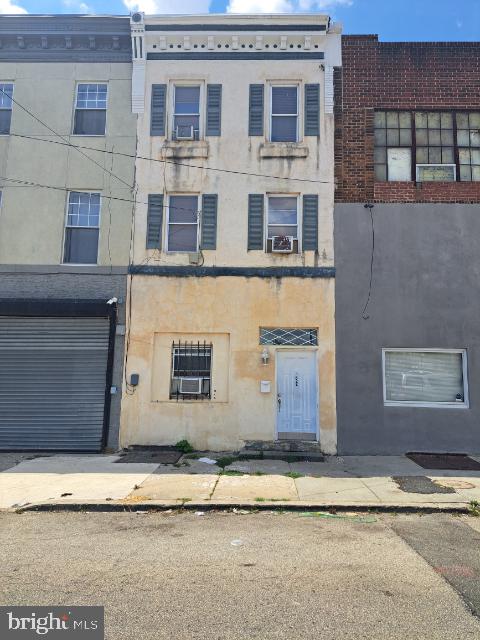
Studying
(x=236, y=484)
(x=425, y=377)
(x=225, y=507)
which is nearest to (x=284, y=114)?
(x=425, y=377)

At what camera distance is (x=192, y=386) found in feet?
38.5

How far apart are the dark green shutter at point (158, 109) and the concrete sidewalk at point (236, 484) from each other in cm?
861

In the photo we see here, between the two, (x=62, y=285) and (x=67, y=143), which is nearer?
(x=62, y=285)

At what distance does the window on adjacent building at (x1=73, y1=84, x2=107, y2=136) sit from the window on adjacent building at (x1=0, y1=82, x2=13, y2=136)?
1896 mm

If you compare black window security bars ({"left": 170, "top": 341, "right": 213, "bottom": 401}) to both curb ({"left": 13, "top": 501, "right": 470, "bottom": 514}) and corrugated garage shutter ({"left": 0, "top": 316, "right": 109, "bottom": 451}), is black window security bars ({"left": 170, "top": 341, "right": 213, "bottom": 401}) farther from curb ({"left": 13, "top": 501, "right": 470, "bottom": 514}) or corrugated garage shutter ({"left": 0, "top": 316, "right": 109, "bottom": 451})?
curb ({"left": 13, "top": 501, "right": 470, "bottom": 514})

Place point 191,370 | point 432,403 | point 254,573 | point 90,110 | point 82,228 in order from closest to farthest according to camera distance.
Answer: point 254,573
point 432,403
point 191,370
point 82,228
point 90,110

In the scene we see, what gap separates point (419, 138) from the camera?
12.6 meters

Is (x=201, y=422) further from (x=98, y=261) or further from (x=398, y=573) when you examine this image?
(x=398, y=573)

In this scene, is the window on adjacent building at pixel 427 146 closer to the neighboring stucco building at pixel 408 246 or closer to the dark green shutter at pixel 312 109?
the neighboring stucco building at pixel 408 246

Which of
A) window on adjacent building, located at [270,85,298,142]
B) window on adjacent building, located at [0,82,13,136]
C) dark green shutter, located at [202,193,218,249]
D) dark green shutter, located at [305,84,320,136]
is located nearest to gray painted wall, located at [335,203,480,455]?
dark green shutter, located at [305,84,320,136]

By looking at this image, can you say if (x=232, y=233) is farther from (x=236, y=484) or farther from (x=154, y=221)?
(x=236, y=484)

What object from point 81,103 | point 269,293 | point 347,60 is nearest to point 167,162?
point 81,103

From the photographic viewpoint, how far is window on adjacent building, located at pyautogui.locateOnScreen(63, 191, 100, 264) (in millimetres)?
12320

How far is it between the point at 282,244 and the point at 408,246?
10.7ft
